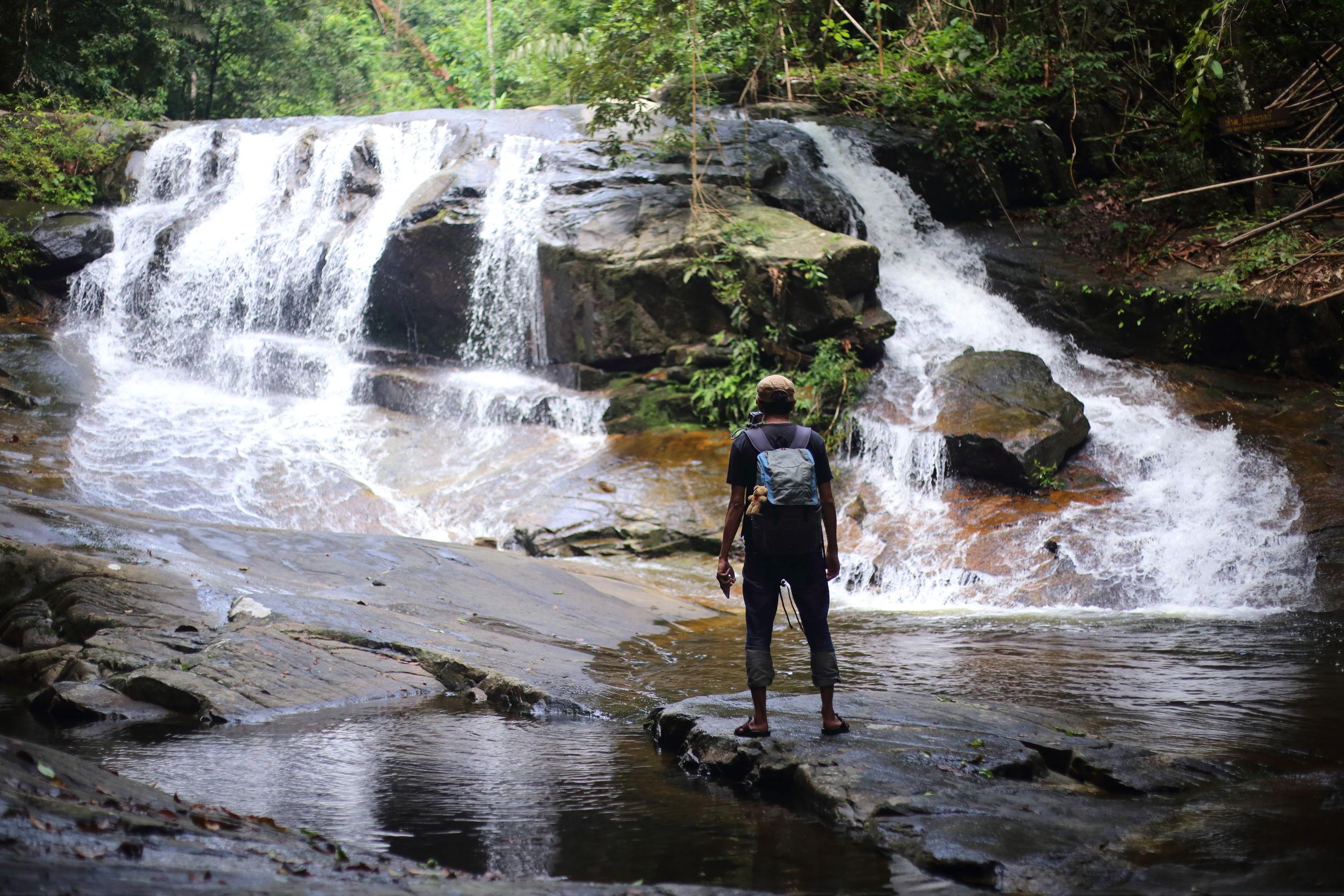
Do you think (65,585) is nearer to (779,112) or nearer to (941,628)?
(941,628)

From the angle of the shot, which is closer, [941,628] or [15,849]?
[15,849]

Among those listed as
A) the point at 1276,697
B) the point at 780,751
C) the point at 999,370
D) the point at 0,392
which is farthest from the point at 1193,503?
the point at 0,392

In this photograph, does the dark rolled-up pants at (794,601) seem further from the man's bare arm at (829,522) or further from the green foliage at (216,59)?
the green foliage at (216,59)

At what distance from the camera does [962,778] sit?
14.3 ft

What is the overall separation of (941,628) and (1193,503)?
4411mm

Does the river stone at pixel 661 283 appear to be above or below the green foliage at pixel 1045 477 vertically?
above

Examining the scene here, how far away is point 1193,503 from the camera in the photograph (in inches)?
464

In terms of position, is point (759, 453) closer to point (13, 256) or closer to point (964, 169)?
point (964, 169)

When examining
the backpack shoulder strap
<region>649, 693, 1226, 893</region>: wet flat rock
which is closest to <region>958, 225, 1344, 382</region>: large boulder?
<region>649, 693, 1226, 893</region>: wet flat rock

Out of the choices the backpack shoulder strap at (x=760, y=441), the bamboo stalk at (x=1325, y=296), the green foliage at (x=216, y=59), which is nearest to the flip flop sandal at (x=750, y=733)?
the backpack shoulder strap at (x=760, y=441)

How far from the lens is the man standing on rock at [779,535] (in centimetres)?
487

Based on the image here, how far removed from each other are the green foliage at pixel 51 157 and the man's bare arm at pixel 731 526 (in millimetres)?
17964

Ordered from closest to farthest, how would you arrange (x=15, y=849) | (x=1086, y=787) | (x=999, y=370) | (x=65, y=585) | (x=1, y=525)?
(x=15, y=849)
(x=1086, y=787)
(x=65, y=585)
(x=1, y=525)
(x=999, y=370)

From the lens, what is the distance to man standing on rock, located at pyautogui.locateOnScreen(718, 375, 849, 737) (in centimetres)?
487
